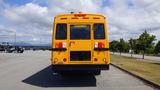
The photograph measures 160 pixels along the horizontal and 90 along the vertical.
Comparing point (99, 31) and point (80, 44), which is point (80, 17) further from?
point (80, 44)

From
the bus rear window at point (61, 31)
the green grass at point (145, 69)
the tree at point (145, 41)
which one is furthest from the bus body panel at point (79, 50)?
the tree at point (145, 41)

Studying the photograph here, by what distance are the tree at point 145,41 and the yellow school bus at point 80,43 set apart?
43151 mm

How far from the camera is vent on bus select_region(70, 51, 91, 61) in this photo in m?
14.0

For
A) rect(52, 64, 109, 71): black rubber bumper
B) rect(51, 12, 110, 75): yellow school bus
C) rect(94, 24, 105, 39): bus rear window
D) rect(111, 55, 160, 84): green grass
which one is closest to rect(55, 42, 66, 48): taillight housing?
rect(51, 12, 110, 75): yellow school bus

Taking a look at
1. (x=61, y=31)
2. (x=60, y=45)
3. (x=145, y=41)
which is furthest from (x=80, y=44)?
(x=145, y=41)

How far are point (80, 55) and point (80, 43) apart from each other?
0.52m

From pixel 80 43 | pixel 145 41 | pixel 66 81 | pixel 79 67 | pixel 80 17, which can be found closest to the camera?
pixel 79 67

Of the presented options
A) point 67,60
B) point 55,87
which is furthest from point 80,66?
point 55,87

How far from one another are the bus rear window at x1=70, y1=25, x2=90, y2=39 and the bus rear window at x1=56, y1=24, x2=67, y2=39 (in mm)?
294

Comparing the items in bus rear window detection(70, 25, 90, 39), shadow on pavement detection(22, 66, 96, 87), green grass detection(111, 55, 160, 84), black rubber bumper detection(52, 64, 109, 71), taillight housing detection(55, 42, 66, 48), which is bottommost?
shadow on pavement detection(22, 66, 96, 87)

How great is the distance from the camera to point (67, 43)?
14094 mm

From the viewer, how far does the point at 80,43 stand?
1410 centimetres

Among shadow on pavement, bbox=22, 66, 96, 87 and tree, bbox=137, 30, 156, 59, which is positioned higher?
tree, bbox=137, 30, 156, 59

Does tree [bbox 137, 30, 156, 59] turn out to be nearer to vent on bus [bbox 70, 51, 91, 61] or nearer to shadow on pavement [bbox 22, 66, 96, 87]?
shadow on pavement [bbox 22, 66, 96, 87]
